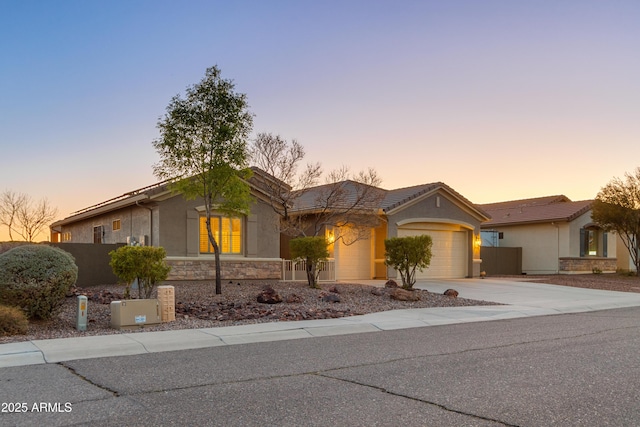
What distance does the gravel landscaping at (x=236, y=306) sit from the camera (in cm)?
1187

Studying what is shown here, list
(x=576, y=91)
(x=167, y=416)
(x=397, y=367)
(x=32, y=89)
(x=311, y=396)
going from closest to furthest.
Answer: (x=167, y=416) < (x=311, y=396) < (x=397, y=367) < (x=32, y=89) < (x=576, y=91)

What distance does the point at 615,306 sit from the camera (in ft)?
59.8

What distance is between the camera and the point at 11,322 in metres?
10.6

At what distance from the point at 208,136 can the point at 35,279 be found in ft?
23.1

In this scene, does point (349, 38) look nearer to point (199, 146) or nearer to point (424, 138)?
point (199, 146)

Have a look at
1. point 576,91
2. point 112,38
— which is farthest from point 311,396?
point 576,91

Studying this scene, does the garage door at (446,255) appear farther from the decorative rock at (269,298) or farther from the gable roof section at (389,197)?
the decorative rock at (269,298)

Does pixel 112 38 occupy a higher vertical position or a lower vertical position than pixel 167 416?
higher

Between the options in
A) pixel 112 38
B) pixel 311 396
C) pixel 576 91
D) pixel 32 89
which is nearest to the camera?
pixel 311 396

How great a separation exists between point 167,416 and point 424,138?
23.6 metres

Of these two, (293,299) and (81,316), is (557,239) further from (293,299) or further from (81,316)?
(81,316)

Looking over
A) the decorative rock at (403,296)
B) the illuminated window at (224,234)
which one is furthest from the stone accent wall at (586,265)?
the illuminated window at (224,234)

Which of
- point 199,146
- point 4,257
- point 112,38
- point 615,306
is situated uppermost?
point 112,38

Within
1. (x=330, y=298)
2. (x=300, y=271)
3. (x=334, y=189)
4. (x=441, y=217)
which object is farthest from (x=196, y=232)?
(x=441, y=217)
